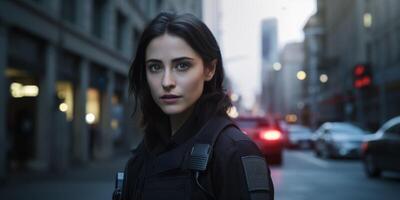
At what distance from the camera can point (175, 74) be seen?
1.93 metres

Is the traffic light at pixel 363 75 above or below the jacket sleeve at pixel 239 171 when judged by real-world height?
above

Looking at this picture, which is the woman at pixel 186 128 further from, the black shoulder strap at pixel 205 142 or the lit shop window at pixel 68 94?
the lit shop window at pixel 68 94

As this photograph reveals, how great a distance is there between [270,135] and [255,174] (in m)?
15.1

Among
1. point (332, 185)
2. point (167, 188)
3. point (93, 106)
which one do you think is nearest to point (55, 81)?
point (93, 106)

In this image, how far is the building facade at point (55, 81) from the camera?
14.6 metres

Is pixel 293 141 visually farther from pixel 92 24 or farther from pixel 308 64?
pixel 308 64

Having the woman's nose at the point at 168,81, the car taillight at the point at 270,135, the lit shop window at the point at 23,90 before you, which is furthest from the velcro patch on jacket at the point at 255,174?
the lit shop window at the point at 23,90

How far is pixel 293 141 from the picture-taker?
107 ft

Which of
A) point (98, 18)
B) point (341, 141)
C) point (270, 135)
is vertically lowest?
point (341, 141)

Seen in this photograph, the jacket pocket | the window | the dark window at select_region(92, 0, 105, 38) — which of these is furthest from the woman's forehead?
the dark window at select_region(92, 0, 105, 38)

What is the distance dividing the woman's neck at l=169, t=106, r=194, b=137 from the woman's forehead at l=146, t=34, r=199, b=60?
0.20 meters

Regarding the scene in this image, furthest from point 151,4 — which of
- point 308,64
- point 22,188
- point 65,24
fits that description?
point 308,64

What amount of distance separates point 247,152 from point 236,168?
6 cm

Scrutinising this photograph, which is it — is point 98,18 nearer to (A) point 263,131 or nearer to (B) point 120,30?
(B) point 120,30
